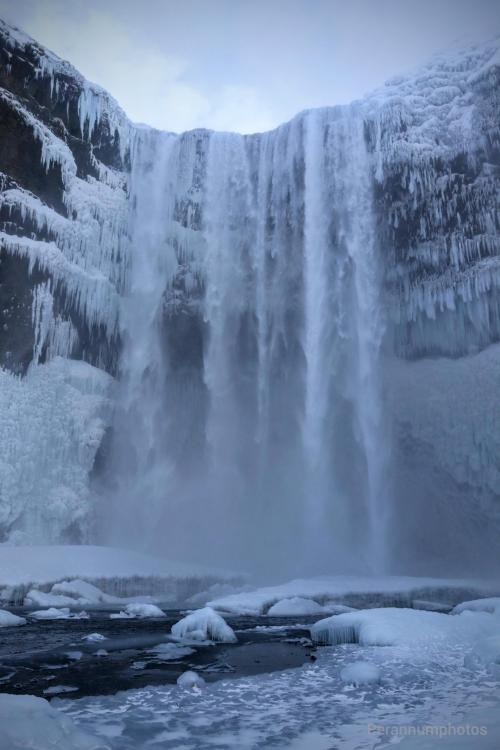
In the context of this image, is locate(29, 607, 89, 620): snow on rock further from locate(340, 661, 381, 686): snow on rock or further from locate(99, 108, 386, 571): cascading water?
locate(99, 108, 386, 571): cascading water

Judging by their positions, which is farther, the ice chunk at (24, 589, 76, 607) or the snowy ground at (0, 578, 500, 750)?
the ice chunk at (24, 589, 76, 607)

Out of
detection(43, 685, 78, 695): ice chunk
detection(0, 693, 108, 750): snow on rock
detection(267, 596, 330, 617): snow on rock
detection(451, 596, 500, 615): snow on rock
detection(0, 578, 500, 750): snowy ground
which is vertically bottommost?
detection(267, 596, 330, 617): snow on rock

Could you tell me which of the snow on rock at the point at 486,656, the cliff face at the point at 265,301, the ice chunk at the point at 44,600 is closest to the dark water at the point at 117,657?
the snow on rock at the point at 486,656

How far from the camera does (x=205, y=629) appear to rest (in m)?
9.76

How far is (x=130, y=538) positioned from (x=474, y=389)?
16.3 metres

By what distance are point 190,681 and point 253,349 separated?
906 inches

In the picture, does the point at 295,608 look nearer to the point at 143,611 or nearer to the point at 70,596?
the point at 143,611

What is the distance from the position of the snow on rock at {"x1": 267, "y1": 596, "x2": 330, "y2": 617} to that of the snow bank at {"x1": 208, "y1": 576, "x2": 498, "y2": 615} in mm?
394

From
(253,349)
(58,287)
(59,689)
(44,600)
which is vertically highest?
(58,287)

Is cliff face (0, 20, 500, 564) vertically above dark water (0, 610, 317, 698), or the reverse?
cliff face (0, 20, 500, 564)

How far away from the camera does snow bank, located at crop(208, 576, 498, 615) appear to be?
1472cm

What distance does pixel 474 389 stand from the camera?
2472 cm

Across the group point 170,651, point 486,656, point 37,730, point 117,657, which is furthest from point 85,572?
point 37,730

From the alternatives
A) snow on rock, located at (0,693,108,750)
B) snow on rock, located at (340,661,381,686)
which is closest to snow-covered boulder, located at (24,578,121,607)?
snow on rock, located at (340,661,381,686)
